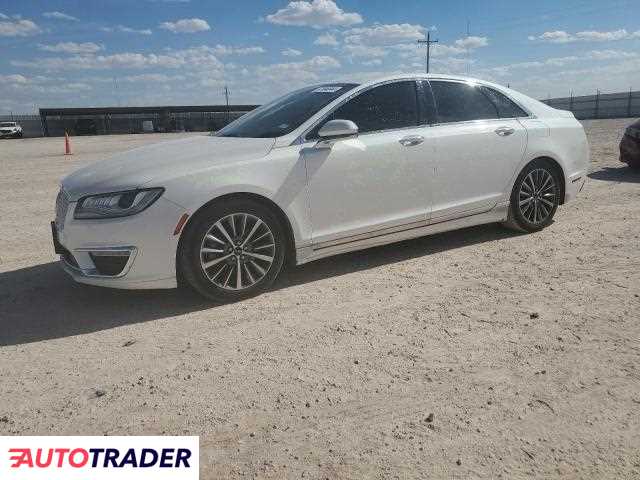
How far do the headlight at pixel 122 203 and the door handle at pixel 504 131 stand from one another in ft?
10.8

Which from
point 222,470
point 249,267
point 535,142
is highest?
point 535,142

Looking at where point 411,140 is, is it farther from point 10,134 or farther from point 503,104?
point 10,134

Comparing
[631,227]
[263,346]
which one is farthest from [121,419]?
[631,227]

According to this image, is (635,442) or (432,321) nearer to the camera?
(635,442)

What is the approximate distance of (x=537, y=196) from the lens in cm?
553

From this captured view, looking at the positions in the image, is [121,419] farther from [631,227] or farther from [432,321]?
[631,227]

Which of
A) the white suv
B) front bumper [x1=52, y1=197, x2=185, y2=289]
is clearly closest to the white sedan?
front bumper [x1=52, y1=197, x2=185, y2=289]

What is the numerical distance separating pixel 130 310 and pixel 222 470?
6.98 feet

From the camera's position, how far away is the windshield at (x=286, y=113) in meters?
4.40

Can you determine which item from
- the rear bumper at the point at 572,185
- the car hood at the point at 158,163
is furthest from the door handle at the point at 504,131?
the car hood at the point at 158,163

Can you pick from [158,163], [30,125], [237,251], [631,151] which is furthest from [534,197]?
[30,125]

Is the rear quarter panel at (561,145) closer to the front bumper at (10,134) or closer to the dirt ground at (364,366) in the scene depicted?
the dirt ground at (364,366)

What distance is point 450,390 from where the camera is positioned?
2.67m

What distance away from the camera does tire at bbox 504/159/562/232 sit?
539cm
